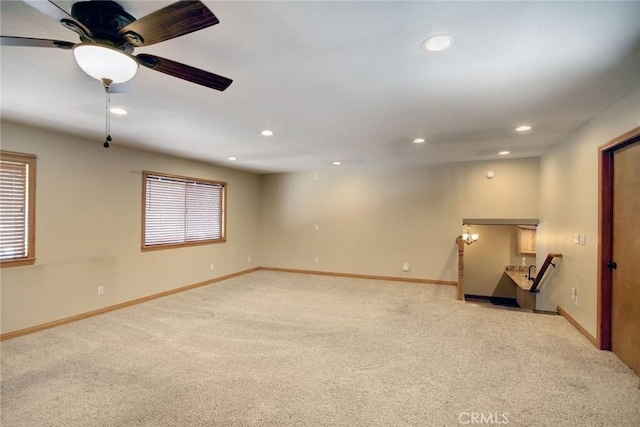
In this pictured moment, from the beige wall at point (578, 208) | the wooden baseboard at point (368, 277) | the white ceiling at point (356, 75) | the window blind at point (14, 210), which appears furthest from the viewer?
the wooden baseboard at point (368, 277)

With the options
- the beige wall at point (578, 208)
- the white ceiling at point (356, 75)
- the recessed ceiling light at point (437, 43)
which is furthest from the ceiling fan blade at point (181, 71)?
the beige wall at point (578, 208)

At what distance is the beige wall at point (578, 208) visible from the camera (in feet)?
9.36

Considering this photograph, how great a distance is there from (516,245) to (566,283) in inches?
106

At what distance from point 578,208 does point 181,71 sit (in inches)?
165

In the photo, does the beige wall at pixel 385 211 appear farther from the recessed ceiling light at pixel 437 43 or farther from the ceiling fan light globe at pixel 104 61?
the ceiling fan light globe at pixel 104 61

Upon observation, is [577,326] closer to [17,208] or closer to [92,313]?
[92,313]

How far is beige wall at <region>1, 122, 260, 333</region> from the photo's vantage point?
343 centimetres

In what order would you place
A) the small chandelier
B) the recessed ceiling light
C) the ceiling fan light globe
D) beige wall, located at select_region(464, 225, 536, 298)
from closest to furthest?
the ceiling fan light globe, the recessed ceiling light, the small chandelier, beige wall, located at select_region(464, 225, 536, 298)

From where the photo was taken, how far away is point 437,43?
178 centimetres

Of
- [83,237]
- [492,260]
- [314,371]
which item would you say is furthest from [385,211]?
[83,237]

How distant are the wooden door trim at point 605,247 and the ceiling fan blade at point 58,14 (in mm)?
4102

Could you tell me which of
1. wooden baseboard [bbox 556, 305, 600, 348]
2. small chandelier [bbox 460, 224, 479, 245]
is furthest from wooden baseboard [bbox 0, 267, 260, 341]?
wooden baseboard [bbox 556, 305, 600, 348]

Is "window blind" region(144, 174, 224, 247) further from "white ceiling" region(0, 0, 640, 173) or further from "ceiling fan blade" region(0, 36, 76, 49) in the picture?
"ceiling fan blade" region(0, 36, 76, 49)

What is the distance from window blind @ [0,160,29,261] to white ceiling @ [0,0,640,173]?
22.8 inches
